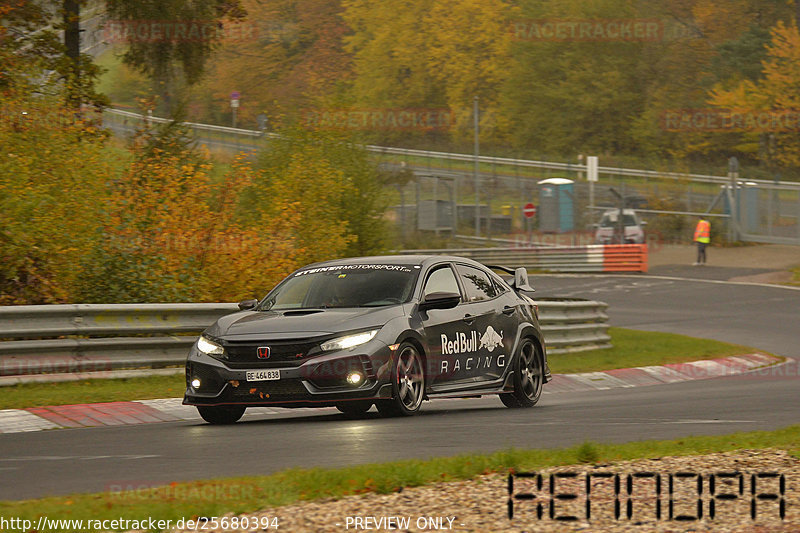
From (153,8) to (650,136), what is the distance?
208 feet

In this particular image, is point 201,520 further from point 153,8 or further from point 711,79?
point 711,79

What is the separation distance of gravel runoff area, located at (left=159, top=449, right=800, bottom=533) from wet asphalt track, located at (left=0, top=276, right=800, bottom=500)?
1.63m

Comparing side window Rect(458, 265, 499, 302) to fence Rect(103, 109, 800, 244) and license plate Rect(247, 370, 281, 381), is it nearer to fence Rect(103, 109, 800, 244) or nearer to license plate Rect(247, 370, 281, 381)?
license plate Rect(247, 370, 281, 381)

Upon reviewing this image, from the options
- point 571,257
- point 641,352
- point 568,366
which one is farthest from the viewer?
point 571,257

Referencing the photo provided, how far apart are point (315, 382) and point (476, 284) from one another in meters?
2.96

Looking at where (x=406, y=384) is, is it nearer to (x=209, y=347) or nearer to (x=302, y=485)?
(x=209, y=347)

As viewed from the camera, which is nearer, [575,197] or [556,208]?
[556,208]

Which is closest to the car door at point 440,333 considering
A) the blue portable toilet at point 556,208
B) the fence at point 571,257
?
the fence at point 571,257

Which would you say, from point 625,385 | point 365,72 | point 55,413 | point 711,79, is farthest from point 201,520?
point 365,72

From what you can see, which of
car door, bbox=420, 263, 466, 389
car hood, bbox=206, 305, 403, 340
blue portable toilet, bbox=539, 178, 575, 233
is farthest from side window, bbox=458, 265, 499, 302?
blue portable toilet, bbox=539, 178, 575, 233

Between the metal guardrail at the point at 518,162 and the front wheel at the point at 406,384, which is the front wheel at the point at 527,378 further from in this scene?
the metal guardrail at the point at 518,162

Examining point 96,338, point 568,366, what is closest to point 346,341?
point 96,338

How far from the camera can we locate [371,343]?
11.2 m

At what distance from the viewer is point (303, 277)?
12.9 metres
